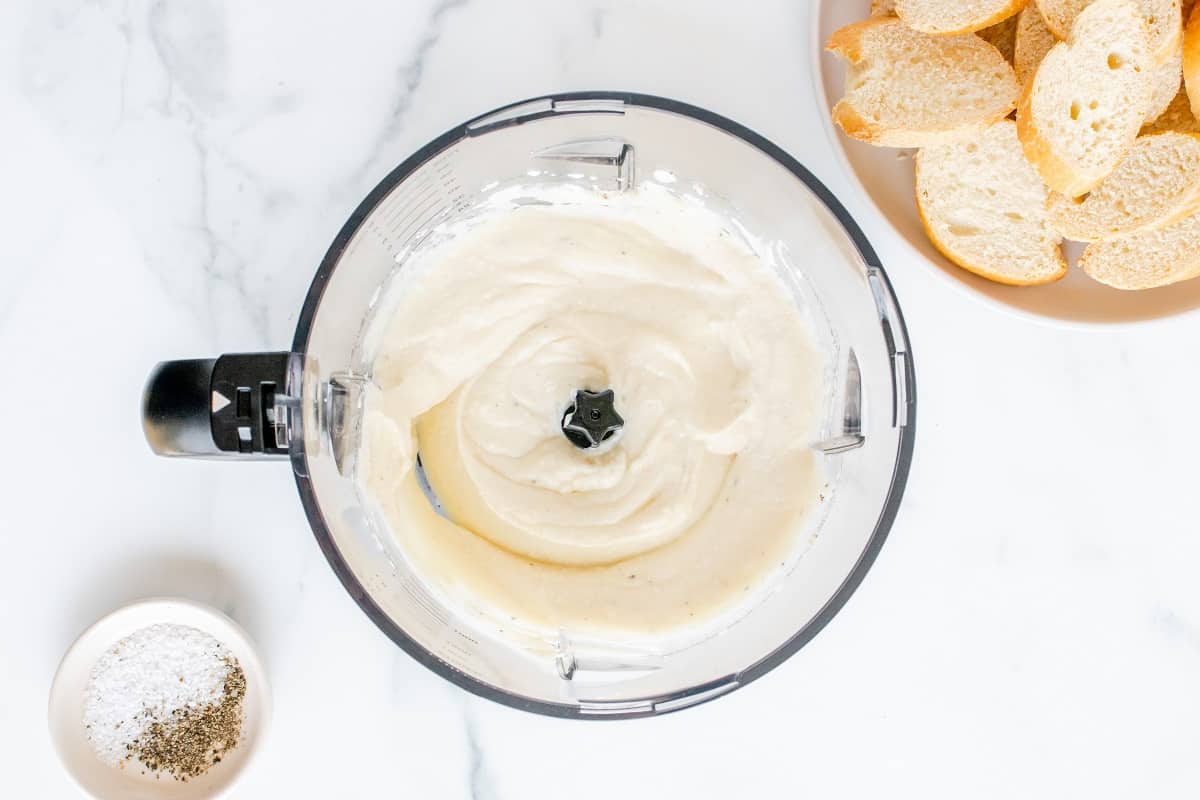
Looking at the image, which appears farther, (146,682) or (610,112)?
(146,682)

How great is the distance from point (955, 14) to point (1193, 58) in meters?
0.18

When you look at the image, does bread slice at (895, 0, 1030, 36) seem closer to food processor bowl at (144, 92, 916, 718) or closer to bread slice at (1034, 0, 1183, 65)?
bread slice at (1034, 0, 1183, 65)

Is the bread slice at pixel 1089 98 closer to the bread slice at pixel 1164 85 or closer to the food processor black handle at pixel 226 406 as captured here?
the bread slice at pixel 1164 85

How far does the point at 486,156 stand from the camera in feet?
2.61

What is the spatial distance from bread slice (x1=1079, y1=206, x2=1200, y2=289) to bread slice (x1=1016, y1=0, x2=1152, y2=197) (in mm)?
76

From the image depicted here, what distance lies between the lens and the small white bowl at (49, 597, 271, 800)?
88 centimetres

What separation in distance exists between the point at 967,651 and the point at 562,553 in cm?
43

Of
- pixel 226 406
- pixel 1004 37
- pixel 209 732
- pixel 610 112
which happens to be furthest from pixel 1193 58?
pixel 209 732

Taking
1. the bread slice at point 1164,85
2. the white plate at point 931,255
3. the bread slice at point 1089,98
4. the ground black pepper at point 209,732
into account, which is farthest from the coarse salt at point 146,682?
the bread slice at point 1164,85

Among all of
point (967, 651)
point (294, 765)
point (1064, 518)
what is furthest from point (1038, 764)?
point (294, 765)

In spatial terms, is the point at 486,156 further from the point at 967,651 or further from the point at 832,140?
the point at 967,651

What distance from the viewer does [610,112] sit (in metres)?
0.77

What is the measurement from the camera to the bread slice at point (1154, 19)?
2.36ft

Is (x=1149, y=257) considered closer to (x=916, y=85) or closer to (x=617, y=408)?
(x=916, y=85)
